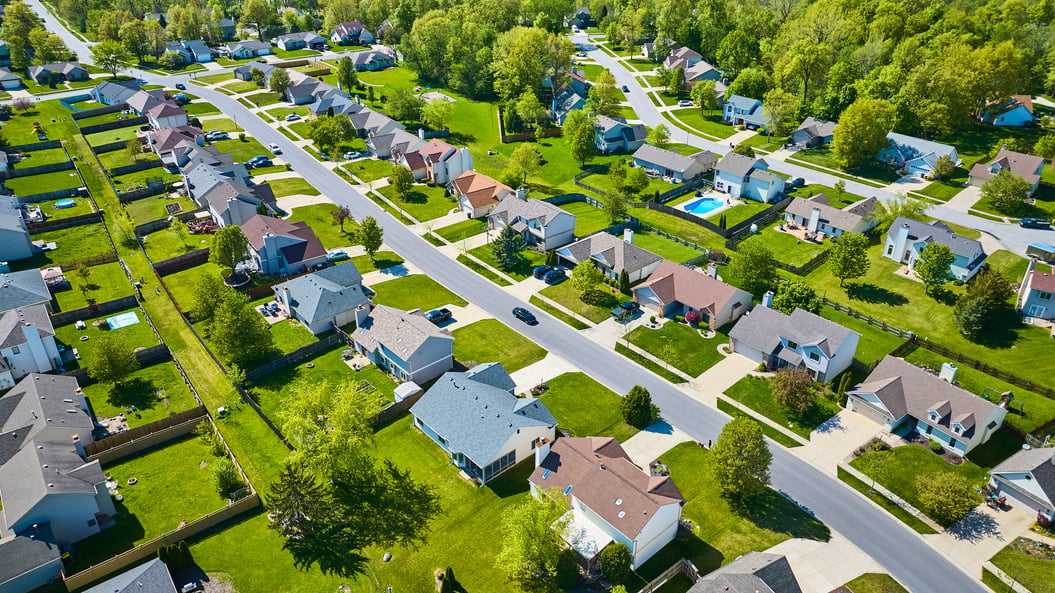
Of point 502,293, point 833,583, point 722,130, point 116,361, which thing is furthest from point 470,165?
point 833,583

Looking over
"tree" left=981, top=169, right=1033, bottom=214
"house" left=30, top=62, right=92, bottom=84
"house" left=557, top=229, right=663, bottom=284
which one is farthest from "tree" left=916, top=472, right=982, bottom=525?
"house" left=30, top=62, right=92, bottom=84

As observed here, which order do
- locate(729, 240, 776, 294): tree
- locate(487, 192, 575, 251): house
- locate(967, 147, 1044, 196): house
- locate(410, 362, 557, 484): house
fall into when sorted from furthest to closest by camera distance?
locate(967, 147, 1044, 196): house < locate(487, 192, 575, 251): house < locate(729, 240, 776, 294): tree < locate(410, 362, 557, 484): house

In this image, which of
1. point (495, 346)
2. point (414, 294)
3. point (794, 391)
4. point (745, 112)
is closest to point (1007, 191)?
point (745, 112)

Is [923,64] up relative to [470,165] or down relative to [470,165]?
up

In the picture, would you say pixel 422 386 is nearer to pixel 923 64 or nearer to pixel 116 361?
pixel 116 361

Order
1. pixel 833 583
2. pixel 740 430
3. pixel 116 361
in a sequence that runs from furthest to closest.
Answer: pixel 116 361 < pixel 740 430 < pixel 833 583

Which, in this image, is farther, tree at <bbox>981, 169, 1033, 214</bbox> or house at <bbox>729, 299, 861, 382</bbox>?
tree at <bbox>981, 169, 1033, 214</bbox>

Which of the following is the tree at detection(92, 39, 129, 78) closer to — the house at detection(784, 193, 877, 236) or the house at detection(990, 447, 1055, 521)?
the house at detection(784, 193, 877, 236)

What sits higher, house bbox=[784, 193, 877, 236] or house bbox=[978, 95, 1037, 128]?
house bbox=[978, 95, 1037, 128]

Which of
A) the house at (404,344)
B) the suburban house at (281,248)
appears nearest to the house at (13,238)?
the suburban house at (281,248)
